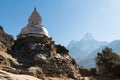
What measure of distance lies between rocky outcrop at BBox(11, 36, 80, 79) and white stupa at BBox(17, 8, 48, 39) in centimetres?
147

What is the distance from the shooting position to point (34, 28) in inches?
2093

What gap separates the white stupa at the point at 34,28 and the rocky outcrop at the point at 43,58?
1.47 metres

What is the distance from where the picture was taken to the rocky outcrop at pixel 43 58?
137 ft

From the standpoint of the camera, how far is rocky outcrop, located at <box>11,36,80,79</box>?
41.8m

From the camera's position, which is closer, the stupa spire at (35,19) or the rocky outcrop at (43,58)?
the rocky outcrop at (43,58)

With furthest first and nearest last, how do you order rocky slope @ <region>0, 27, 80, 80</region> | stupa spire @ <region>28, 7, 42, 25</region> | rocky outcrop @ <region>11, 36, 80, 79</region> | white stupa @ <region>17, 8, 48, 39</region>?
stupa spire @ <region>28, 7, 42, 25</region>, white stupa @ <region>17, 8, 48, 39</region>, rocky outcrop @ <region>11, 36, 80, 79</region>, rocky slope @ <region>0, 27, 80, 80</region>

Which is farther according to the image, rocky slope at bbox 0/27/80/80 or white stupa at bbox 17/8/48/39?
→ white stupa at bbox 17/8/48/39

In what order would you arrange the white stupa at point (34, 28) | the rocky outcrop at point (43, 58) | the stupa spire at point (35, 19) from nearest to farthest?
1. the rocky outcrop at point (43, 58)
2. the white stupa at point (34, 28)
3. the stupa spire at point (35, 19)

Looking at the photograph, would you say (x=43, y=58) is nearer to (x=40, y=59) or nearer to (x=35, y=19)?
(x=40, y=59)

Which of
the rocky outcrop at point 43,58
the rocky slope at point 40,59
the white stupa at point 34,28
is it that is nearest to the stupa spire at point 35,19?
the white stupa at point 34,28

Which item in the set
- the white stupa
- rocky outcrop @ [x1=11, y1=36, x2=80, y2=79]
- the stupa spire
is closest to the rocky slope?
rocky outcrop @ [x1=11, y1=36, x2=80, y2=79]

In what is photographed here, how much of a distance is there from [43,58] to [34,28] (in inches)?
439

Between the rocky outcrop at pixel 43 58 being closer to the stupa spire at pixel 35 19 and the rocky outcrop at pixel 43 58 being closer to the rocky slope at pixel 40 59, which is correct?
the rocky slope at pixel 40 59

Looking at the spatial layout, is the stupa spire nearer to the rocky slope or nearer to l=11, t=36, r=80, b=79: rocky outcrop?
the rocky slope
